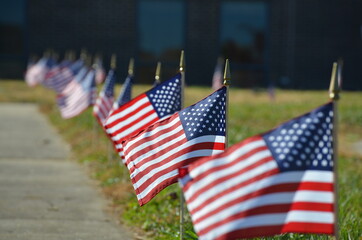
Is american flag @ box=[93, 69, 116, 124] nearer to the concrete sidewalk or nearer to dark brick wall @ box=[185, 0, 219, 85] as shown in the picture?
the concrete sidewalk

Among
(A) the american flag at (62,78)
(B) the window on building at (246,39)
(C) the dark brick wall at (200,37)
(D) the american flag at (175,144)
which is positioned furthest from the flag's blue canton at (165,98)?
(B) the window on building at (246,39)

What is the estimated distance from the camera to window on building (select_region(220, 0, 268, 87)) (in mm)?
35375

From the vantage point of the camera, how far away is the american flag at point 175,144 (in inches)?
264

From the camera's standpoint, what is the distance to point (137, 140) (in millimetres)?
7223

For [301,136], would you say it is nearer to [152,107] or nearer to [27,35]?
[152,107]

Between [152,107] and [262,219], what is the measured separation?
3.74 metres

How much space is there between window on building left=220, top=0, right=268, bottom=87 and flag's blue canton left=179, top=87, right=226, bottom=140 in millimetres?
28766

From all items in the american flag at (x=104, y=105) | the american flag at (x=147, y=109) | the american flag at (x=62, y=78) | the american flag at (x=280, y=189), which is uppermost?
the american flag at (x=280, y=189)

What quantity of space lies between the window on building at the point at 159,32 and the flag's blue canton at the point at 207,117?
92.2 feet

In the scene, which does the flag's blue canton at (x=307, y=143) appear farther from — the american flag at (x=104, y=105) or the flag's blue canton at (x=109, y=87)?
the flag's blue canton at (x=109, y=87)

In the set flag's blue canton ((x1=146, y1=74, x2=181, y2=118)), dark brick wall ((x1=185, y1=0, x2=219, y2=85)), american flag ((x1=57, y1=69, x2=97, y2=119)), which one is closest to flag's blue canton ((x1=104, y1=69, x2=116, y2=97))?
american flag ((x1=57, y1=69, x2=97, y2=119))

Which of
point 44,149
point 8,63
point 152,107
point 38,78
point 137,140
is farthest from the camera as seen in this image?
point 8,63

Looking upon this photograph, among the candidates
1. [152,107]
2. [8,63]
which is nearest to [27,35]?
[8,63]

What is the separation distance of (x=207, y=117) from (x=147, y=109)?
2.08 m
